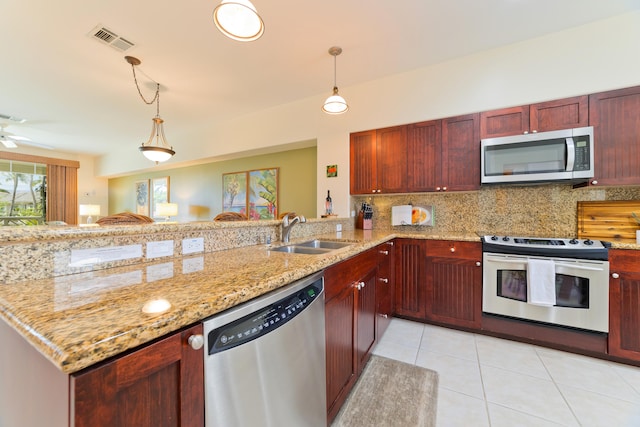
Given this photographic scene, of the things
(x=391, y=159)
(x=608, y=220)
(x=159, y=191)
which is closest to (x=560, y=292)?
(x=608, y=220)

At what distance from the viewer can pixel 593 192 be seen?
228 cm

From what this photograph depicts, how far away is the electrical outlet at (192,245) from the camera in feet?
4.27

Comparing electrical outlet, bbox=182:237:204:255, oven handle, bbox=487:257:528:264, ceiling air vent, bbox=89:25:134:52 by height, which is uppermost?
ceiling air vent, bbox=89:25:134:52

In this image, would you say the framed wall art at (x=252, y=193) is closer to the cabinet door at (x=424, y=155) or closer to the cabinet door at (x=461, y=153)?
the cabinet door at (x=424, y=155)

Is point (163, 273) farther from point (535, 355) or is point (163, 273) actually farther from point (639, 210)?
point (639, 210)

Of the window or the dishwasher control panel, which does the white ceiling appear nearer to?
the dishwasher control panel

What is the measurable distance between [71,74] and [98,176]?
4.91 meters

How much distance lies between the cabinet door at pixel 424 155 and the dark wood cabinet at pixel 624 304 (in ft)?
4.70

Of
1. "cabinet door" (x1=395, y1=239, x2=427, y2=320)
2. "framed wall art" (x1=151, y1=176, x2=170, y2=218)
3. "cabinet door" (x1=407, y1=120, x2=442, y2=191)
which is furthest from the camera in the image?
"framed wall art" (x1=151, y1=176, x2=170, y2=218)

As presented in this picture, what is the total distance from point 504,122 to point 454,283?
165 centimetres

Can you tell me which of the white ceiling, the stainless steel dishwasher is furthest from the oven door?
the white ceiling

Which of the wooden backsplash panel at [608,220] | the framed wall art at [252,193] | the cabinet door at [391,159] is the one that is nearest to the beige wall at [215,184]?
the framed wall art at [252,193]

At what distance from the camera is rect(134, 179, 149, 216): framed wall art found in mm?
6125

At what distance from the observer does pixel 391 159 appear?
2.89 m
